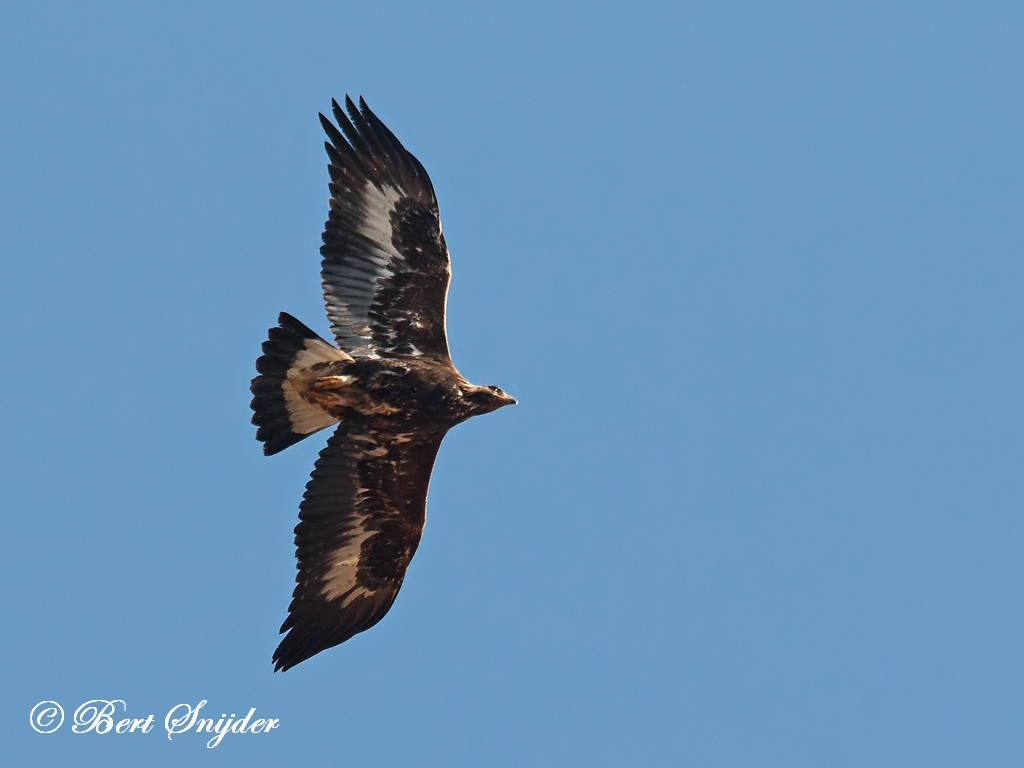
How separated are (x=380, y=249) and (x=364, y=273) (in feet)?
0.94

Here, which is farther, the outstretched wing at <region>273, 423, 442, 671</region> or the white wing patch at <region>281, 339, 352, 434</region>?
the outstretched wing at <region>273, 423, 442, 671</region>

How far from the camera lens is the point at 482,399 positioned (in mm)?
14242

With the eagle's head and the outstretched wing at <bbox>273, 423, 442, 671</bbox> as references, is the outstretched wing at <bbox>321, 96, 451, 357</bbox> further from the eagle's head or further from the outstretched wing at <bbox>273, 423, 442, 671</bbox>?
the outstretched wing at <bbox>273, 423, 442, 671</bbox>

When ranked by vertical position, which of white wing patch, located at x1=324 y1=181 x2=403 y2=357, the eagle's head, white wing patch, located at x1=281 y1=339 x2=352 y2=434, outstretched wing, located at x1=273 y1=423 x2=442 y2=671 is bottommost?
outstretched wing, located at x1=273 y1=423 x2=442 y2=671

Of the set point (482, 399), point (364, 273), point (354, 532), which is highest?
point (364, 273)

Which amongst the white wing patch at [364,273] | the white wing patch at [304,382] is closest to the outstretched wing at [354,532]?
the white wing patch at [304,382]

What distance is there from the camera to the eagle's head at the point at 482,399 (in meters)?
14.2

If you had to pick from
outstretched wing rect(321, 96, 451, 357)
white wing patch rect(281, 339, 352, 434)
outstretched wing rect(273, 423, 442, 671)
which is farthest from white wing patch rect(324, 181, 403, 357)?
outstretched wing rect(273, 423, 442, 671)

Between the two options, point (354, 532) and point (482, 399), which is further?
point (354, 532)

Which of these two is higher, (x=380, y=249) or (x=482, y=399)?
(x=380, y=249)

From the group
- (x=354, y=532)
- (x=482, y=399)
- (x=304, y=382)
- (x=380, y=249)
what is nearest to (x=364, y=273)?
(x=380, y=249)

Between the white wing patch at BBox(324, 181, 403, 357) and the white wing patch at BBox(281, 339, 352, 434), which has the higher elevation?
the white wing patch at BBox(324, 181, 403, 357)

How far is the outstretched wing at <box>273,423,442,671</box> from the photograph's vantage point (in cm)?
1432

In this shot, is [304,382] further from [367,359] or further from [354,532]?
[354,532]
